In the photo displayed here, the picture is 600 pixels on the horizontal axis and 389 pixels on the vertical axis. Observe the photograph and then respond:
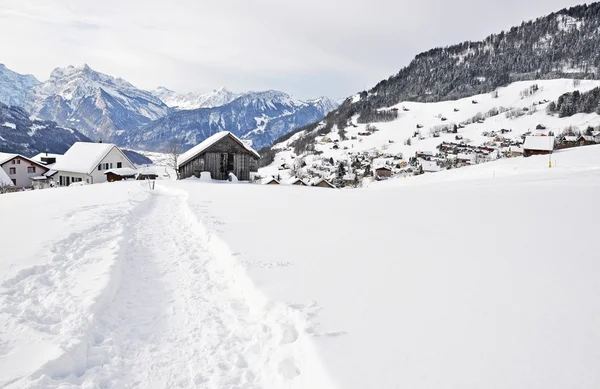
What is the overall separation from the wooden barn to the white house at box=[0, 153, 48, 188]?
145 ft

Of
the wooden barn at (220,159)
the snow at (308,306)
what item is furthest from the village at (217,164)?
the snow at (308,306)

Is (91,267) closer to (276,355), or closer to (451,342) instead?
(276,355)

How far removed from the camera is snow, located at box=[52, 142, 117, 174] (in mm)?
50312

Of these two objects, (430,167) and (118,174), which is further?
(430,167)

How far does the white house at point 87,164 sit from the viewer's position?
50.2 metres

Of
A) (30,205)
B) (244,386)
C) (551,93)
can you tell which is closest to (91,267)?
(244,386)

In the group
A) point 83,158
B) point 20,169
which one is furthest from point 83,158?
point 20,169

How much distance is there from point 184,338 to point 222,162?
33.7 meters

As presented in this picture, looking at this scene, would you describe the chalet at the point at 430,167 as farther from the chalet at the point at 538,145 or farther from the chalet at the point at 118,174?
the chalet at the point at 118,174

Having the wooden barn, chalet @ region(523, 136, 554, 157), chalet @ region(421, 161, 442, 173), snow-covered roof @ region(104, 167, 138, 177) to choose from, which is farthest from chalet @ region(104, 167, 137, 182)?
chalet @ region(421, 161, 442, 173)

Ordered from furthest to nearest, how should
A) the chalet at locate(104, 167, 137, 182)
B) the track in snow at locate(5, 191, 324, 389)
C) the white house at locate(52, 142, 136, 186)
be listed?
the chalet at locate(104, 167, 137, 182)
the white house at locate(52, 142, 136, 186)
the track in snow at locate(5, 191, 324, 389)

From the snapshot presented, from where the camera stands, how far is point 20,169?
6000 cm

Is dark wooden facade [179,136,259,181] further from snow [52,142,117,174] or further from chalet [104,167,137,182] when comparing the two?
snow [52,142,117,174]

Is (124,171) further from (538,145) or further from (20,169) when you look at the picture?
(538,145)
